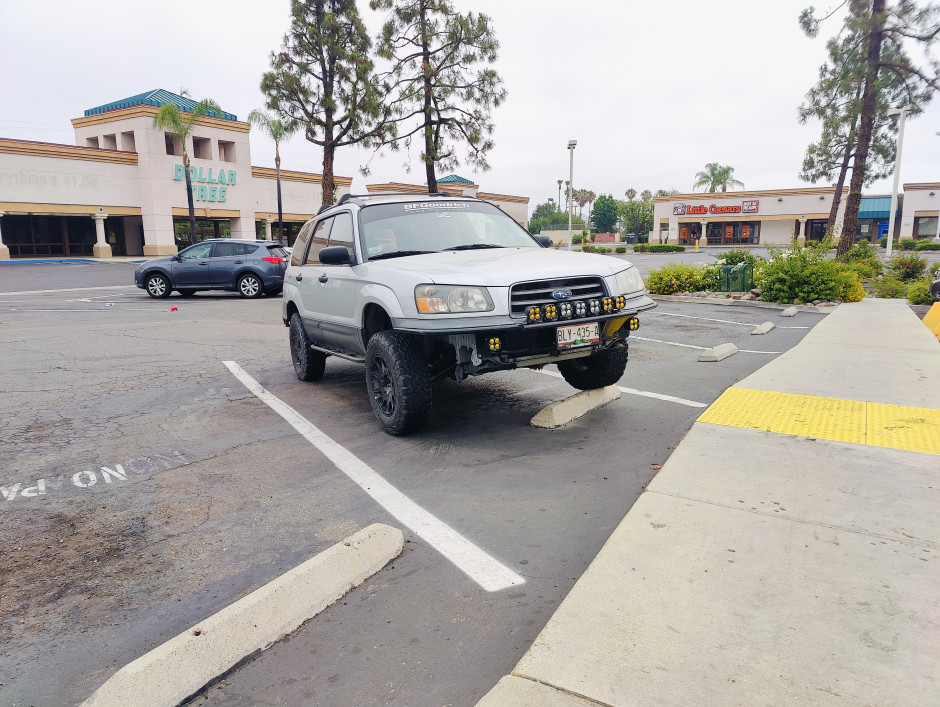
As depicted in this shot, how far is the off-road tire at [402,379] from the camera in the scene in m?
4.80

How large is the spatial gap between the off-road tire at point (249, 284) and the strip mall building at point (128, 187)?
28.0m

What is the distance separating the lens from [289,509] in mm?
3812

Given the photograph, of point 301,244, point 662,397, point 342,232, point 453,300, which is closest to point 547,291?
point 453,300

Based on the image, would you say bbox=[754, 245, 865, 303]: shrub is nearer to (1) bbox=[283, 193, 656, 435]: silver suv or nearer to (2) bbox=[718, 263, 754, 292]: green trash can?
(2) bbox=[718, 263, 754, 292]: green trash can

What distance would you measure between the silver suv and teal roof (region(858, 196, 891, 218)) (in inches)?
2715

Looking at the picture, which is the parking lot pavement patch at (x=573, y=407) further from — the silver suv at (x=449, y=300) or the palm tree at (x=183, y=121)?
the palm tree at (x=183, y=121)

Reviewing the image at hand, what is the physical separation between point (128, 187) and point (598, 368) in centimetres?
4360

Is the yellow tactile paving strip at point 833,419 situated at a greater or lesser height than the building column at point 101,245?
lesser

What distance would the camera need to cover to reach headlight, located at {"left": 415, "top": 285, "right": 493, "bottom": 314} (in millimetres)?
4504

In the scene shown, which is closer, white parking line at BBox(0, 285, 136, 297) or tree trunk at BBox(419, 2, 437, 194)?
white parking line at BBox(0, 285, 136, 297)

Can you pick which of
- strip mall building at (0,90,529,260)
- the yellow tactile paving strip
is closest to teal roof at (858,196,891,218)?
strip mall building at (0,90,529,260)

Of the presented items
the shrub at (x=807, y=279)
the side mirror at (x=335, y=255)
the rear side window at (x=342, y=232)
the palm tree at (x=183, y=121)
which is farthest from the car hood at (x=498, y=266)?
the palm tree at (x=183, y=121)

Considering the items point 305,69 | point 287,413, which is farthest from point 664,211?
point 287,413

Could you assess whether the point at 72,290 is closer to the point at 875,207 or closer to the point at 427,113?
the point at 427,113
